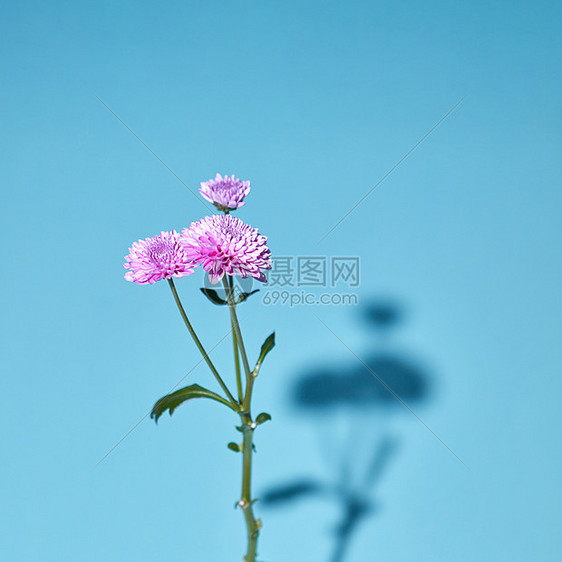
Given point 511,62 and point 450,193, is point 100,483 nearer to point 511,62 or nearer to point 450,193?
point 450,193

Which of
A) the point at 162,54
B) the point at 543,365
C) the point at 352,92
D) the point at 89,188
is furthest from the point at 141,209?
the point at 543,365

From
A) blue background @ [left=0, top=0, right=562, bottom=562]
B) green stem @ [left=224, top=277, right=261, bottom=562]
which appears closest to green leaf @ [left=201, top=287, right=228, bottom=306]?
green stem @ [left=224, top=277, right=261, bottom=562]

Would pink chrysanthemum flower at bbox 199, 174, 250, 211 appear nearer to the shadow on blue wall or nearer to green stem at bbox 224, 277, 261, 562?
green stem at bbox 224, 277, 261, 562

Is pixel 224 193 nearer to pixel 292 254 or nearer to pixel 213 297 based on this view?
pixel 213 297

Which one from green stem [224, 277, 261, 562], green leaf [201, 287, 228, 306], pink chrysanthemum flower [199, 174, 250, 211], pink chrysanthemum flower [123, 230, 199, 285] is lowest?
green stem [224, 277, 261, 562]

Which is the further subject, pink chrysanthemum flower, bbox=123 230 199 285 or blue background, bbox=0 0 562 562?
blue background, bbox=0 0 562 562

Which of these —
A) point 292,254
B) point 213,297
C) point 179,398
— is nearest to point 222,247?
point 213,297
